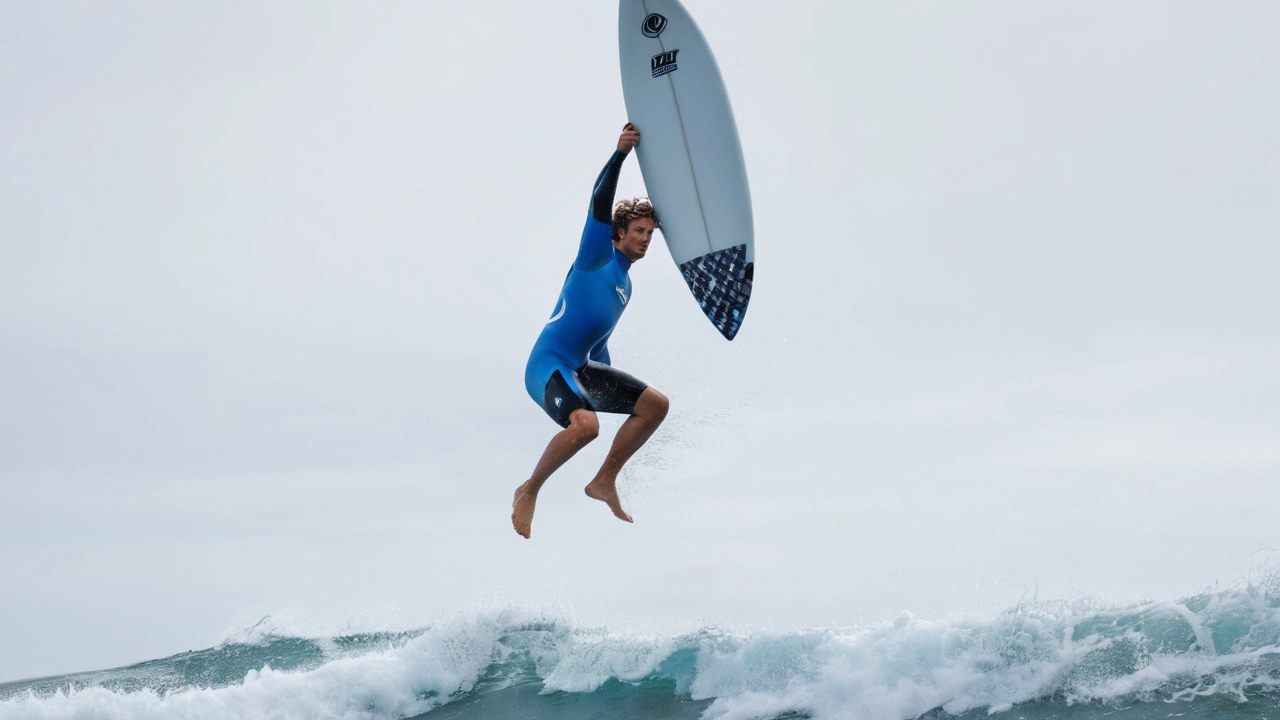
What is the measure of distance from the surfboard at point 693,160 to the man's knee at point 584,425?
1.01m

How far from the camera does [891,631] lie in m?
7.05

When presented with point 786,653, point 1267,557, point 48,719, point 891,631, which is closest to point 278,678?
point 48,719

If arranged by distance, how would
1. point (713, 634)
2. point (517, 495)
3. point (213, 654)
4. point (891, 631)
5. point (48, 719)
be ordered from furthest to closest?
point (213, 654), point (48, 719), point (713, 634), point (891, 631), point (517, 495)

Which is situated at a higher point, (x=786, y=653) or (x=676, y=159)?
(x=676, y=159)

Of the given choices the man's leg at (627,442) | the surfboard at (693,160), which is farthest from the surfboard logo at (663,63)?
the man's leg at (627,442)

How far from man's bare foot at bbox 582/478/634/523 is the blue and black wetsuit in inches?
16.0

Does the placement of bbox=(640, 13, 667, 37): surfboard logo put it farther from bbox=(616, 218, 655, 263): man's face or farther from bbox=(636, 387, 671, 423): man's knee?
bbox=(636, 387, 671, 423): man's knee

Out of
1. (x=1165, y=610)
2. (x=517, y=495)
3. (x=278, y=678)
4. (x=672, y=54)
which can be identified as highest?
(x=672, y=54)

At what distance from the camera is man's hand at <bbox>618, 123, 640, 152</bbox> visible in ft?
18.2

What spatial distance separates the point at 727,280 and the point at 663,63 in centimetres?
127

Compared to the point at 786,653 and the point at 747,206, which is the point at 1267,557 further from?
the point at 747,206

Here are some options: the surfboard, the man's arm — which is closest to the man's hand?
the man's arm

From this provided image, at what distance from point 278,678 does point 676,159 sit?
5803 mm

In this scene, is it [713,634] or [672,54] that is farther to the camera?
[713,634]
